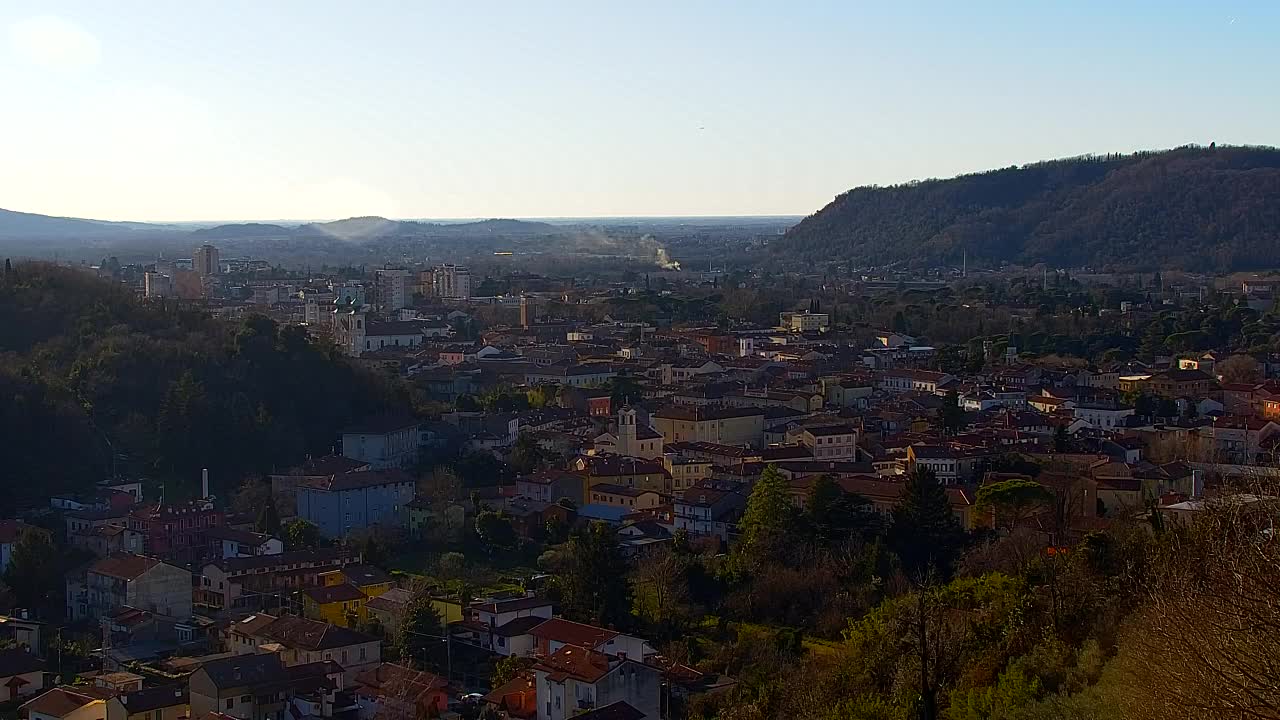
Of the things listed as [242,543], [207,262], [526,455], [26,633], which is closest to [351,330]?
[526,455]

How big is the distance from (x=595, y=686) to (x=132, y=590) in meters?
5.50

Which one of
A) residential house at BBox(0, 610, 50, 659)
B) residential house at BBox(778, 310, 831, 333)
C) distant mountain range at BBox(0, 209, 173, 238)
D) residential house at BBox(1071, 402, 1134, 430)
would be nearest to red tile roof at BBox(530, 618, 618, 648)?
residential house at BBox(0, 610, 50, 659)

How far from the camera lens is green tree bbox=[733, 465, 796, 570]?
16.3 meters

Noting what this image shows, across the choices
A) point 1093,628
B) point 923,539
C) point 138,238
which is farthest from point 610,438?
point 138,238

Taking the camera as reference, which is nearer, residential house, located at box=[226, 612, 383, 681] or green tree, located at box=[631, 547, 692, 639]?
residential house, located at box=[226, 612, 383, 681]

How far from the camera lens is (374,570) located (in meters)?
16.2

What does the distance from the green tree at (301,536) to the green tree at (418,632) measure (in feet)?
11.1

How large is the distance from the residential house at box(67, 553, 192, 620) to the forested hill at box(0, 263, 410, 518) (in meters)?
3.40

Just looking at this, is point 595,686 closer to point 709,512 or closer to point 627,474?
point 709,512

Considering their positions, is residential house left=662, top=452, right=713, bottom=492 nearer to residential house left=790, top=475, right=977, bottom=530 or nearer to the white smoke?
residential house left=790, top=475, right=977, bottom=530

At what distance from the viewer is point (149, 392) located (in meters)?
23.4

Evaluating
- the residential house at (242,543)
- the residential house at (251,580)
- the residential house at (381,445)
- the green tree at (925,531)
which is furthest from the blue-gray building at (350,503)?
the green tree at (925,531)

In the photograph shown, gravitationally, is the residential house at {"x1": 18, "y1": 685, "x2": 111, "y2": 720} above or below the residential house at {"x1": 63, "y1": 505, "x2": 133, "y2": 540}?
below

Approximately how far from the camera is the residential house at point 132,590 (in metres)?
15.5
